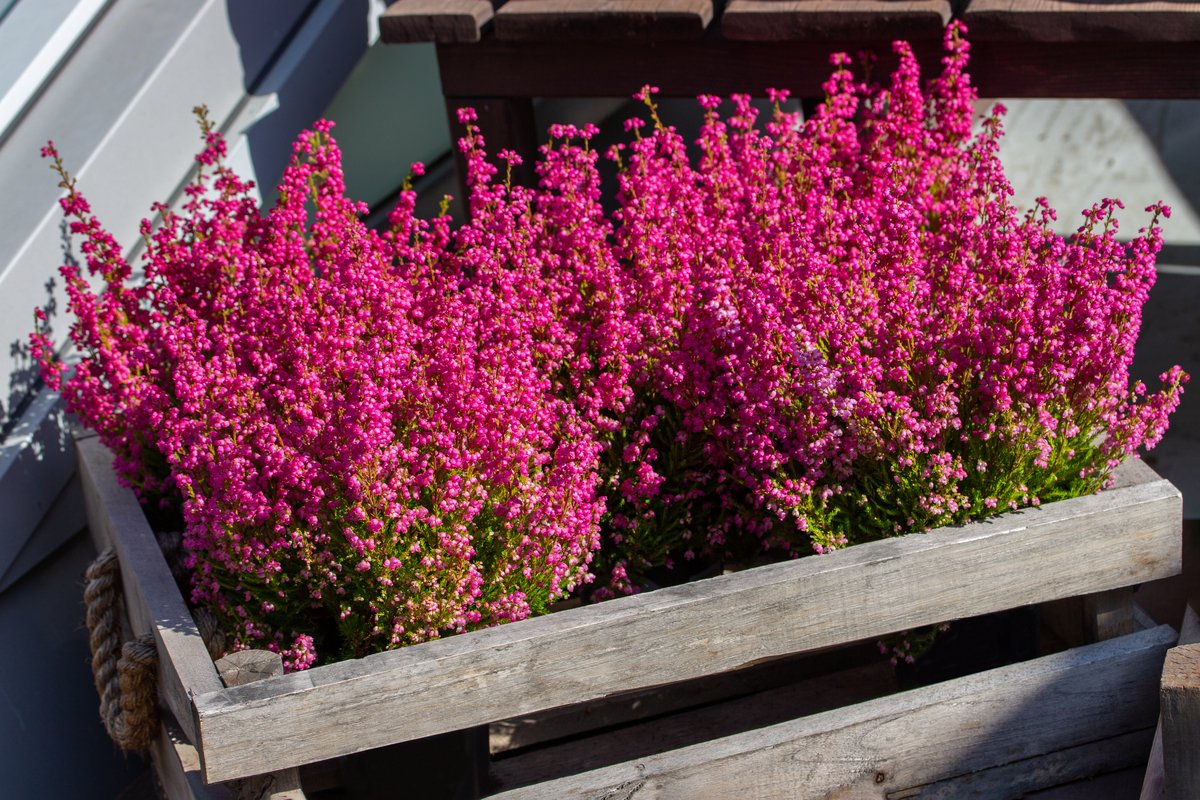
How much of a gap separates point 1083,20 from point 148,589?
203 cm

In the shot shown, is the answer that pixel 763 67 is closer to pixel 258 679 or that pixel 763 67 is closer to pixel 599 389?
pixel 599 389

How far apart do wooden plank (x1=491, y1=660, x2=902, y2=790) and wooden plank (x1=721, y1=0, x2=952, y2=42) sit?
1275 millimetres

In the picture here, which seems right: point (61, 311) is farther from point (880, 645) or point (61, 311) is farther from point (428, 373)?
point (880, 645)

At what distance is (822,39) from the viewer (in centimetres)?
276

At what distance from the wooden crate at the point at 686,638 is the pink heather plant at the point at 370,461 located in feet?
0.35

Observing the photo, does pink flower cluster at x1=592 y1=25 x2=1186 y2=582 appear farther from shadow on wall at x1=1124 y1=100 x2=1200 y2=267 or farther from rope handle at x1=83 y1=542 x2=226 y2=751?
shadow on wall at x1=1124 y1=100 x2=1200 y2=267

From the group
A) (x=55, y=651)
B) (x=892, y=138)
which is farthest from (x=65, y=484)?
(x=892, y=138)

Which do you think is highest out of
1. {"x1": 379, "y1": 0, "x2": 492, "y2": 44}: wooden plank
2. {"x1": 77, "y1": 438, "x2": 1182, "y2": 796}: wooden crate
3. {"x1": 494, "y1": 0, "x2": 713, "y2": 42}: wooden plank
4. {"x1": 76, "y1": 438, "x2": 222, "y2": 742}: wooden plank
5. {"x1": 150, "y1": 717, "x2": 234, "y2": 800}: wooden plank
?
{"x1": 379, "y1": 0, "x2": 492, "y2": 44}: wooden plank

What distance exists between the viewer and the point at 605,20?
2.82 metres

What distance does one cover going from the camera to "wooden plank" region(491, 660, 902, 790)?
2289mm

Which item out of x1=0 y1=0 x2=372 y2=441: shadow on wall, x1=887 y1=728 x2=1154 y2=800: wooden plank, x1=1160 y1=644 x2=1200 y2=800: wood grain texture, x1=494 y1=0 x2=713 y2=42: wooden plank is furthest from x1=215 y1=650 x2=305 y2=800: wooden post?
x1=0 y1=0 x2=372 y2=441: shadow on wall

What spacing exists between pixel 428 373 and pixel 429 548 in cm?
28

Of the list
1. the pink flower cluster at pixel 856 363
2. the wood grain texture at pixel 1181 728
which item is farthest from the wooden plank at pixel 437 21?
the wood grain texture at pixel 1181 728

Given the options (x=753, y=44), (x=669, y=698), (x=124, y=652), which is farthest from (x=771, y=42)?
(x=124, y=652)
